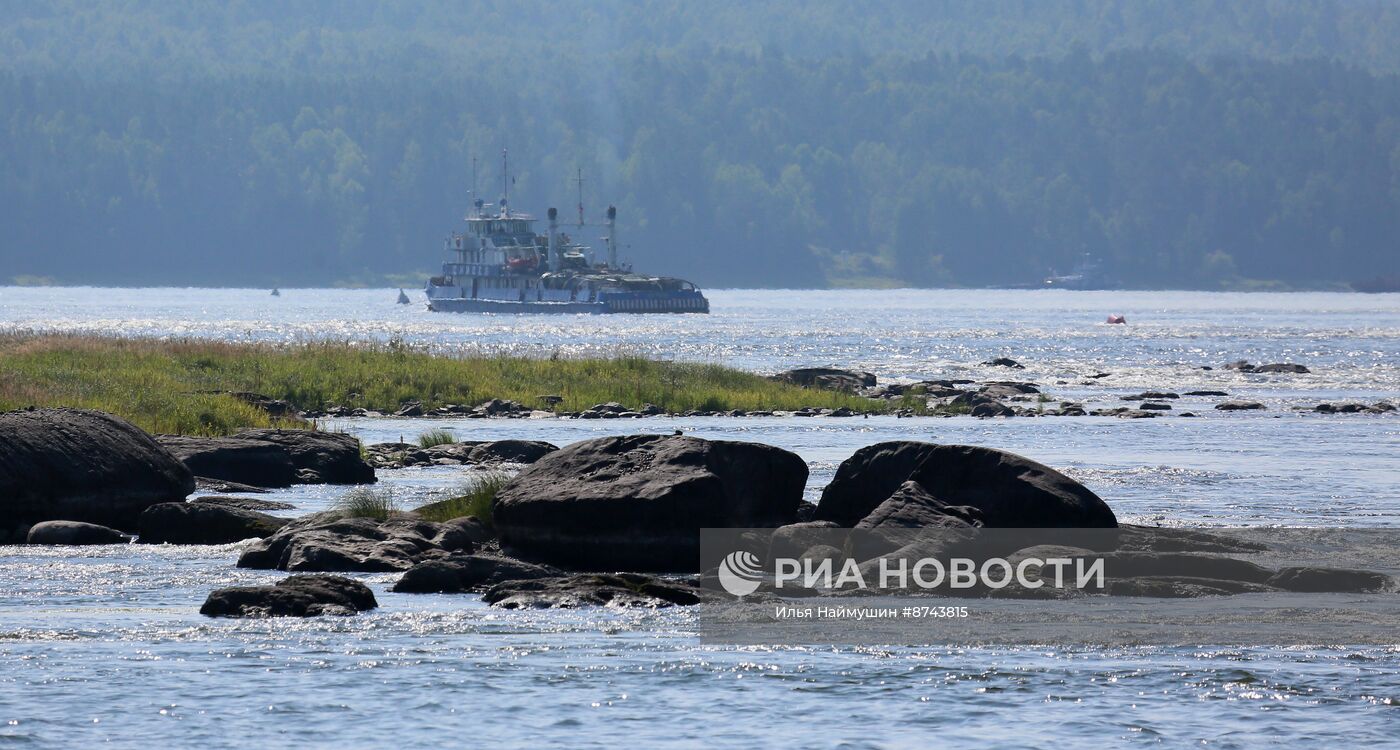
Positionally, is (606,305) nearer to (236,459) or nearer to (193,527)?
(236,459)

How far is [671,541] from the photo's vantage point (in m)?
25.7

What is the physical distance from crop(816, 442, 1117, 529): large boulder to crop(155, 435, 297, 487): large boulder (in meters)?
11.5

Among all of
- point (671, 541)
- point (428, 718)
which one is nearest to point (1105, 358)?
point (671, 541)

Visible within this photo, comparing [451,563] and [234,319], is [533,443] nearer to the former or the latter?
[451,563]

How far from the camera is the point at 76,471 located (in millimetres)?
28844

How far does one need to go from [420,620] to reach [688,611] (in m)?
2.92

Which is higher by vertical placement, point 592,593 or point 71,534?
point 71,534

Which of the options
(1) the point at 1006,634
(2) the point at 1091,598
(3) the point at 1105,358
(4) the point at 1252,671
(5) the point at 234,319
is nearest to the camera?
(4) the point at 1252,671

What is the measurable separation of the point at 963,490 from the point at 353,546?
781 centimetres

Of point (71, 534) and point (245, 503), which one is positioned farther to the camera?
point (245, 503)

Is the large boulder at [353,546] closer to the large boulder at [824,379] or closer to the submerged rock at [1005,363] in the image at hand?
the large boulder at [824,379]

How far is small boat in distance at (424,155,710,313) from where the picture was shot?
604 ft

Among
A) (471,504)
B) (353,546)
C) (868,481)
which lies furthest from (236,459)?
(868,481)

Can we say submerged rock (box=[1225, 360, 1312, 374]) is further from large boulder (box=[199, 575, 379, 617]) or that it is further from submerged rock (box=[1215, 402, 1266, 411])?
large boulder (box=[199, 575, 379, 617])
